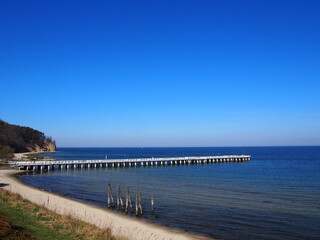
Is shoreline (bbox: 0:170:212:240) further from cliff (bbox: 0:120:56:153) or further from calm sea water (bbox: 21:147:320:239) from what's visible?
cliff (bbox: 0:120:56:153)

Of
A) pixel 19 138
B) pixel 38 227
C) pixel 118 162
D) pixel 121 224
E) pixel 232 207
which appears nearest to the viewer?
pixel 38 227

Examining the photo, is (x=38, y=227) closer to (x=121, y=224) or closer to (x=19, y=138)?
(x=121, y=224)

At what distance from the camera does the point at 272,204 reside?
1151 inches

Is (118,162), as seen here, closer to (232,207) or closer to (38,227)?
(232,207)

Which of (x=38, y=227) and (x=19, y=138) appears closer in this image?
(x=38, y=227)

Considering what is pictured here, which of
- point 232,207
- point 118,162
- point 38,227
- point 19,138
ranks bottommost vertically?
point 232,207

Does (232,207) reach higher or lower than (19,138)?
lower

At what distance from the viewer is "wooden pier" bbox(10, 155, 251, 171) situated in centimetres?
6394

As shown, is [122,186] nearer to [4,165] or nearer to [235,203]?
[235,203]

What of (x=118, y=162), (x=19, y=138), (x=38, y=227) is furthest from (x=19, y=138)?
(x=38, y=227)

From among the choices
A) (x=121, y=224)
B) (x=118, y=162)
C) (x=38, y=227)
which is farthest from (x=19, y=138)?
(x=38, y=227)

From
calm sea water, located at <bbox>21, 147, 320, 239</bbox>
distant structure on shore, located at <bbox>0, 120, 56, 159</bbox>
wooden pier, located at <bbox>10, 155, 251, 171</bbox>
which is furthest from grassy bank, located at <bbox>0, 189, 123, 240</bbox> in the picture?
distant structure on shore, located at <bbox>0, 120, 56, 159</bbox>

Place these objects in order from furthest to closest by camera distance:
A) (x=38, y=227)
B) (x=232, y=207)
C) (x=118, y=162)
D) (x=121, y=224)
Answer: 1. (x=118, y=162)
2. (x=232, y=207)
3. (x=121, y=224)
4. (x=38, y=227)

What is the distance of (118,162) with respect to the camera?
252 feet
